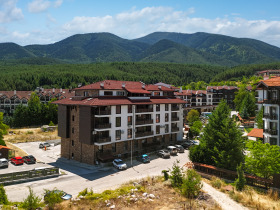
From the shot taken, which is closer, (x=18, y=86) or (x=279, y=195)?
(x=279, y=195)

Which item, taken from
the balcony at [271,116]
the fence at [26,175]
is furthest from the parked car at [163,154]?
the fence at [26,175]

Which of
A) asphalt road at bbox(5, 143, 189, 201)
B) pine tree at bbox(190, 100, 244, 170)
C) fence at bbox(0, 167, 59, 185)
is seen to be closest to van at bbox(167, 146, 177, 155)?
asphalt road at bbox(5, 143, 189, 201)

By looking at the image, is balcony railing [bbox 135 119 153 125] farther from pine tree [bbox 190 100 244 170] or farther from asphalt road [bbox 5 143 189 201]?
pine tree [bbox 190 100 244 170]

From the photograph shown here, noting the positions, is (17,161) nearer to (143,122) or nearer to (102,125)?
(102,125)

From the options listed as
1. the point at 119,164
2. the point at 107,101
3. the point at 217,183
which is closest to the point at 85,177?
the point at 119,164

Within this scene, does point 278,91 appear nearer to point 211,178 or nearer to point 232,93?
point 211,178

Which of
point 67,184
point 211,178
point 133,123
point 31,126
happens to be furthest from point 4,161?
point 31,126
